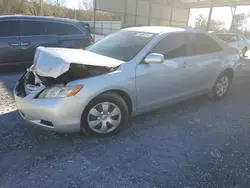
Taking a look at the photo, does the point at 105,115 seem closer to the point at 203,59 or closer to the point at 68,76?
the point at 68,76

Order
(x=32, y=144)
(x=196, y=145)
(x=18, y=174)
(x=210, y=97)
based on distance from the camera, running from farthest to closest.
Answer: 1. (x=210, y=97)
2. (x=196, y=145)
3. (x=32, y=144)
4. (x=18, y=174)

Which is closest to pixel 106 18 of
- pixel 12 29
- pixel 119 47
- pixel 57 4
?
pixel 57 4

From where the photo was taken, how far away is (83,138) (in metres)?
3.31

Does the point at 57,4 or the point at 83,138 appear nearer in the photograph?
the point at 83,138

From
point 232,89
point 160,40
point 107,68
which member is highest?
point 160,40

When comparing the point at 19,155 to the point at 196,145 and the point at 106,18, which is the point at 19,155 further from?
the point at 106,18

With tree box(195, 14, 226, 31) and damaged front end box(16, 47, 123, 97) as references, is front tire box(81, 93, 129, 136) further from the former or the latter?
tree box(195, 14, 226, 31)

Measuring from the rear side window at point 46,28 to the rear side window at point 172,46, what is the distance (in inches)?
169

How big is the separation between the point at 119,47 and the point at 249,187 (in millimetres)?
2703

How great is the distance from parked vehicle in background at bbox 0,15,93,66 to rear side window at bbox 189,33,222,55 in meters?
4.15

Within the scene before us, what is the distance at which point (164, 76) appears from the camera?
381 cm

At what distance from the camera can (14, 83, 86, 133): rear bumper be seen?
288 centimetres

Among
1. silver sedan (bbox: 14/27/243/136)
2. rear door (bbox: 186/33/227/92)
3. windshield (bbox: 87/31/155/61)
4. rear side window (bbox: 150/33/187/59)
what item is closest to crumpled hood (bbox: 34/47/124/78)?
silver sedan (bbox: 14/27/243/136)

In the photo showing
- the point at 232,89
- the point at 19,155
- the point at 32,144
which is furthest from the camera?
the point at 232,89
